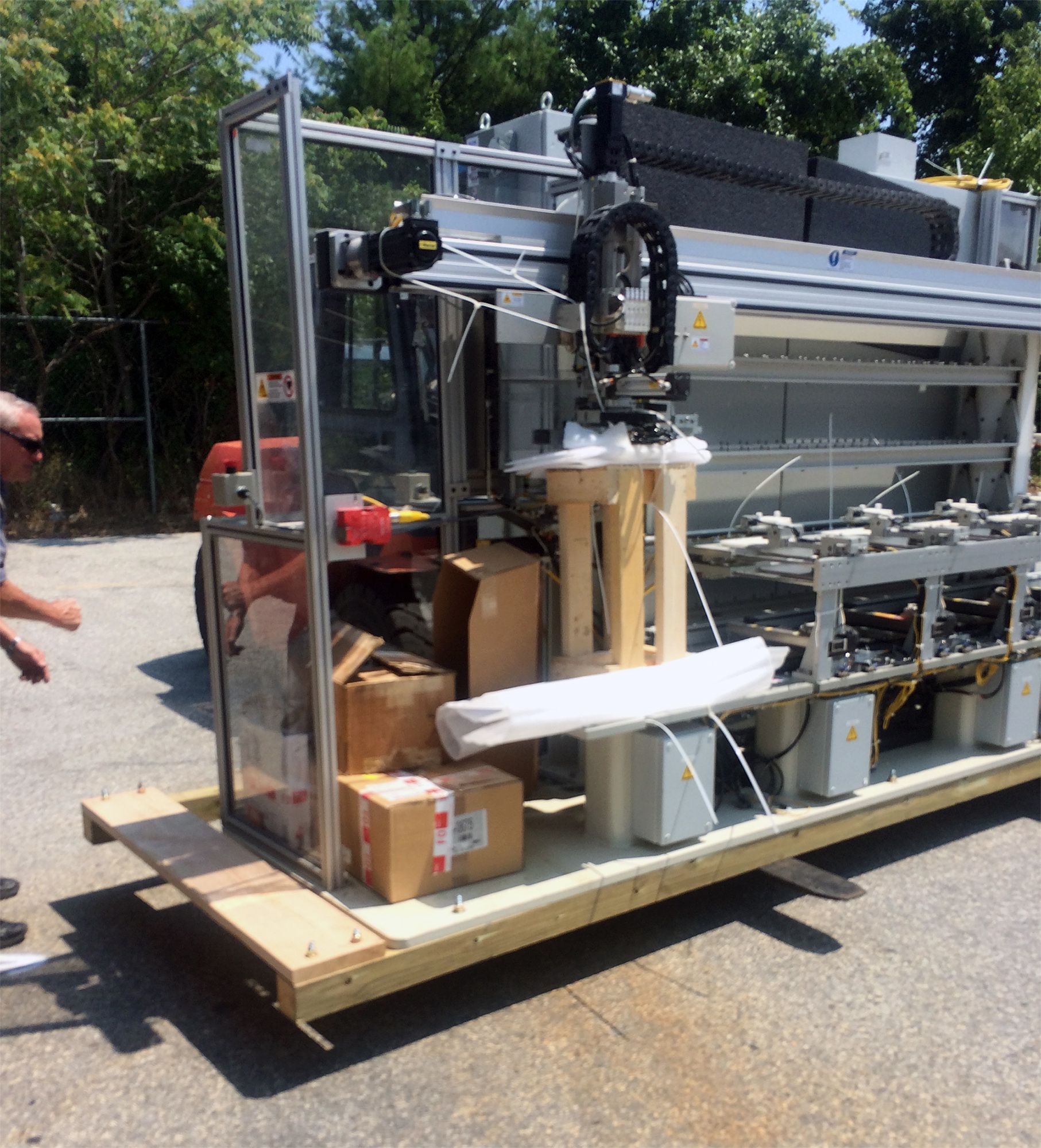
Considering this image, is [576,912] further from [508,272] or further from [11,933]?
[508,272]

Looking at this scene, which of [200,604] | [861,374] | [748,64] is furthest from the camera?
[748,64]

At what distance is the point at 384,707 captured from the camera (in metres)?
3.40

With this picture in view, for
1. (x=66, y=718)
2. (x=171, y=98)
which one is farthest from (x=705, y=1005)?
(x=171, y=98)

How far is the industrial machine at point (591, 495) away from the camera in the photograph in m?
3.19

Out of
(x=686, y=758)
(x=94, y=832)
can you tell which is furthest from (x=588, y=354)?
(x=94, y=832)

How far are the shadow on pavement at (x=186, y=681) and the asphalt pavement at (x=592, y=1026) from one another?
5.07ft

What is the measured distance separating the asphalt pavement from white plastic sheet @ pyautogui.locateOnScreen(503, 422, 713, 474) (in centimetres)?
157

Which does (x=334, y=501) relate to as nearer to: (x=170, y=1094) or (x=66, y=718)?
(x=170, y=1094)

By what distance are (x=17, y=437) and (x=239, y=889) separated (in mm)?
1599

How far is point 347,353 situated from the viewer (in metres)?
3.71

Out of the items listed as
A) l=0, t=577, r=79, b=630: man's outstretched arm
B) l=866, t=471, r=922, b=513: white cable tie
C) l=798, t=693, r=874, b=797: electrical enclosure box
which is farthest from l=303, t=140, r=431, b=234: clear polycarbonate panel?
l=866, t=471, r=922, b=513: white cable tie

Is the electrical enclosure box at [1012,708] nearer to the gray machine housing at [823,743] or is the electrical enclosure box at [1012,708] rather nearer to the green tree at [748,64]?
the gray machine housing at [823,743]

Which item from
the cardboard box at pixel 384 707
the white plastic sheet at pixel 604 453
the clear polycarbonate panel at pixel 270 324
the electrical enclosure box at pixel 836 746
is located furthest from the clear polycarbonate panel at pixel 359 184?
the electrical enclosure box at pixel 836 746

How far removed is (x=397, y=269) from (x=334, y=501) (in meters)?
0.67
